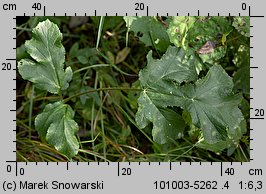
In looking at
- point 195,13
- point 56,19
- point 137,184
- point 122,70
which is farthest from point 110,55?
point 137,184

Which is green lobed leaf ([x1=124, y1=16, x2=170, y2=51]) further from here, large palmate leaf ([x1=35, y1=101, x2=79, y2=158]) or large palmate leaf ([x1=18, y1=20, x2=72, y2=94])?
large palmate leaf ([x1=35, y1=101, x2=79, y2=158])

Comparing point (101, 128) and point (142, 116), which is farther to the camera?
point (101, 128)

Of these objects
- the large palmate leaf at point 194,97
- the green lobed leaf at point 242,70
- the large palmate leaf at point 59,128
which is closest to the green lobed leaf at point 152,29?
the large palmate leaf at point 194,97

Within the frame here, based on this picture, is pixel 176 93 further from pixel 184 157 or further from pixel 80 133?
pixel 80 133

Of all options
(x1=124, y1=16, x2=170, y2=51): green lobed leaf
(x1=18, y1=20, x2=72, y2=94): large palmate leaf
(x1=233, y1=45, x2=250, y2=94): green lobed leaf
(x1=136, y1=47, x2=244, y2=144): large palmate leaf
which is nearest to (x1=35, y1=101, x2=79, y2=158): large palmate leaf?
(x1=18, y1=20, x2=72, y2=94): large palmate leaf

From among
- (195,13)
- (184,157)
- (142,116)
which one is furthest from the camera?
(184,157)

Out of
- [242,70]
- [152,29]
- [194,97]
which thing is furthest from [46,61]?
[242,70]

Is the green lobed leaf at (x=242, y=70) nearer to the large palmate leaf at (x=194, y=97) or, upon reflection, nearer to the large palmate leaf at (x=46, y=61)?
the large palmate leaf at (x=194, y=97)
